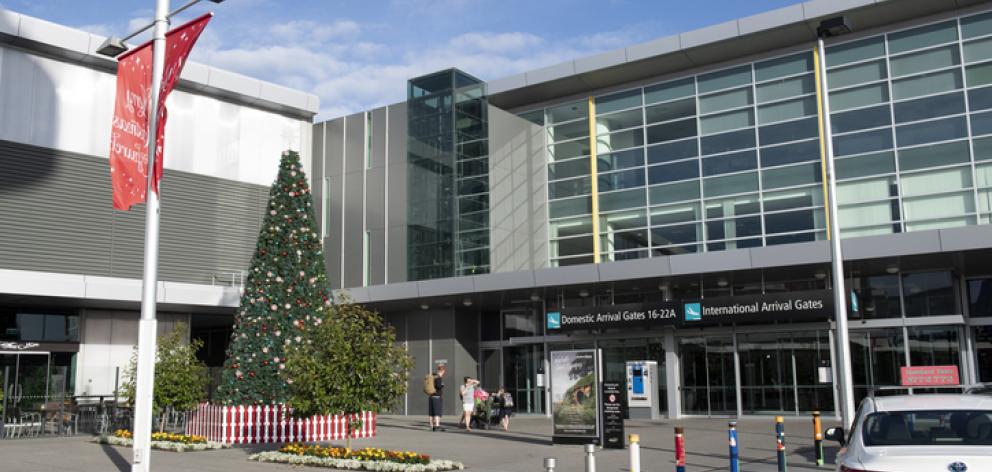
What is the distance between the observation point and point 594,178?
1227 inches

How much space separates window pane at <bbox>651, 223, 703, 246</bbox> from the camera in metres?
28.7

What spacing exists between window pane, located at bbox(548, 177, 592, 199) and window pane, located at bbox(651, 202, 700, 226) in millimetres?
2766

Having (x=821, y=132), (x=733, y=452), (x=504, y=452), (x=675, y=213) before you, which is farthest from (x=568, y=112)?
(x=733, y=452)

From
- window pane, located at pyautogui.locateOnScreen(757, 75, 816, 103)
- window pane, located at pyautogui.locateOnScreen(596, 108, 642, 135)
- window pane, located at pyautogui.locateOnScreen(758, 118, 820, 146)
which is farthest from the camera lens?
window pane, located at pyautogui.locateOnScreen(596, 108, 642, 135)

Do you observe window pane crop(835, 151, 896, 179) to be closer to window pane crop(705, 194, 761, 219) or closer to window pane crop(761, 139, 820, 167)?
window pane crop(761, 139, 820, 167)

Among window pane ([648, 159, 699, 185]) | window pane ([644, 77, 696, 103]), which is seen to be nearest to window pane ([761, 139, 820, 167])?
window pane ([648, 159, 699, 185])

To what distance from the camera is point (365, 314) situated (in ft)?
56.0

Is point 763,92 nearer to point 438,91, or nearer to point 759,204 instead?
point 759,204

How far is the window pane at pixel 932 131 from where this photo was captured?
82.5ft

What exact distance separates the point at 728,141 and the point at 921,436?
21585 millimetres

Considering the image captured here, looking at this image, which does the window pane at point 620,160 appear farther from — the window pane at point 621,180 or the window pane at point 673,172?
the window pane at point 673,172

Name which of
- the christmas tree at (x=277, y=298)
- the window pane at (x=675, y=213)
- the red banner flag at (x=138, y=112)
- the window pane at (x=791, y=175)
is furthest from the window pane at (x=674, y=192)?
the red banner flag at (x=138, y=112)

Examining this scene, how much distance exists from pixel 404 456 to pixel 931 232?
15.0 meters

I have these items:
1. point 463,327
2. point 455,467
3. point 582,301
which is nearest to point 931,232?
point 582,301
